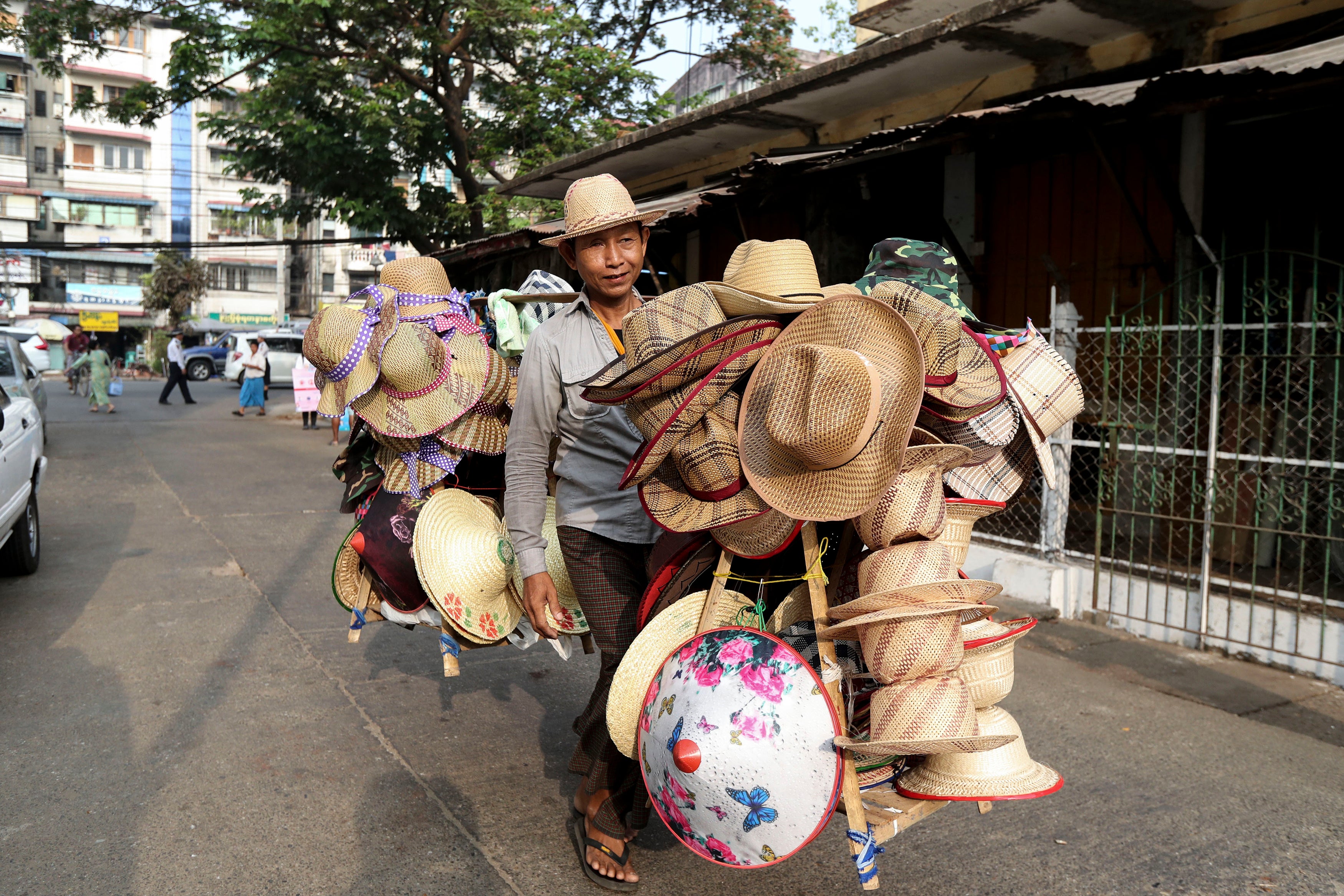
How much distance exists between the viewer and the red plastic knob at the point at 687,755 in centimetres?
191

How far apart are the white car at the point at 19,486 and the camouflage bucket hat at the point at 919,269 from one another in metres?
5.11

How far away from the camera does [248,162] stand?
13594mm

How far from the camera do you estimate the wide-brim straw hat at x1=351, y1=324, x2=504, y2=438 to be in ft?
10.1

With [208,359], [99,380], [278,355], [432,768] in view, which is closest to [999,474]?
[432,768]

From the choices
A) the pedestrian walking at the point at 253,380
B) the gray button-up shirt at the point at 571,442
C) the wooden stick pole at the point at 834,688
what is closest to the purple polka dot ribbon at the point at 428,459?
the gray button-up shirt at the point at 571,442

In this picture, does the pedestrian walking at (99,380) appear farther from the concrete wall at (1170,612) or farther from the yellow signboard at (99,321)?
the yellow signboard at (99,321)

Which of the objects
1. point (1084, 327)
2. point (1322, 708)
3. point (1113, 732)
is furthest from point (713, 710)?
point (1084, 327)

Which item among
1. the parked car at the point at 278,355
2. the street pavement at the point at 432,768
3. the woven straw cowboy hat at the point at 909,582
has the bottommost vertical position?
the street pavement at the point at 432,768

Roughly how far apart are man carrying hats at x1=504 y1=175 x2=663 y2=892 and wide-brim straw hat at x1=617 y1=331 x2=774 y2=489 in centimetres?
46

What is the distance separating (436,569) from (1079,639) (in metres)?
3.82

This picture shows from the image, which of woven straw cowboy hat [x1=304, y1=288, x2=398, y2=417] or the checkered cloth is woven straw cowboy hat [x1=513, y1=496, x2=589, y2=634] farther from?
woven straw cowboy hat [x1=304, y1=288, x2=398, y2=417]

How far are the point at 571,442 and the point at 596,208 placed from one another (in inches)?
24.8

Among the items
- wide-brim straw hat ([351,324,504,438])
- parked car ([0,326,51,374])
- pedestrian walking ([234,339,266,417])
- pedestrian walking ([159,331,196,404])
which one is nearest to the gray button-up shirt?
wide-brim straw hat ([351,324,504,438])

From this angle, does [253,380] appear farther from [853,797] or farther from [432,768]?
[853,797]
